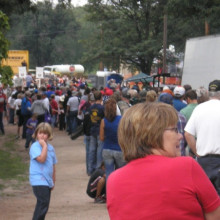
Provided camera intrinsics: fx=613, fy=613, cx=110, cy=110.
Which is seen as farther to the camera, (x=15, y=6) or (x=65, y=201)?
(x=15, y=6)

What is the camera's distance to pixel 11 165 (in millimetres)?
16016

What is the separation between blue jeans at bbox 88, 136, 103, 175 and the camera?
1238 cm

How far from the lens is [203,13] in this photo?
62.1 ft

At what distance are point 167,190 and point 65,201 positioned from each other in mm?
7974

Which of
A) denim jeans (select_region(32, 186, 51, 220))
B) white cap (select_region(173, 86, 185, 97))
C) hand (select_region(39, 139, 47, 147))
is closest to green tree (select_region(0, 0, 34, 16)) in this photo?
white cap (select_region(173, 86, 185, 97))

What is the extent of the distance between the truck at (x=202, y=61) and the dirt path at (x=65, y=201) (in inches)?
162

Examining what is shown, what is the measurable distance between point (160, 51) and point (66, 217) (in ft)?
115

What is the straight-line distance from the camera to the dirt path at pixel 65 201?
921cm

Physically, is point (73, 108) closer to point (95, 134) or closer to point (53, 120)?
point (53, 120)

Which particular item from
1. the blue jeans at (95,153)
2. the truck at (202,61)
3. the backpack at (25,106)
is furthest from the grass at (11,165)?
the truck at (202,61)

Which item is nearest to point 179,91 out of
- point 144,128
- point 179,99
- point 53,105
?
point 179,99

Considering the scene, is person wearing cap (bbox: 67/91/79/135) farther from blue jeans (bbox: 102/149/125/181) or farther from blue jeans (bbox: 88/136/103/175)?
blue jeans (bbox: 102/149/125/181)

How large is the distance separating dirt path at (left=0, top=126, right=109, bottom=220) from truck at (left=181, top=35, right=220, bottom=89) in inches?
162

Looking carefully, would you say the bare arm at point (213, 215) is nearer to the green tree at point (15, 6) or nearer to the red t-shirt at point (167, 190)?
the red t-shirt at point (167, 190)
